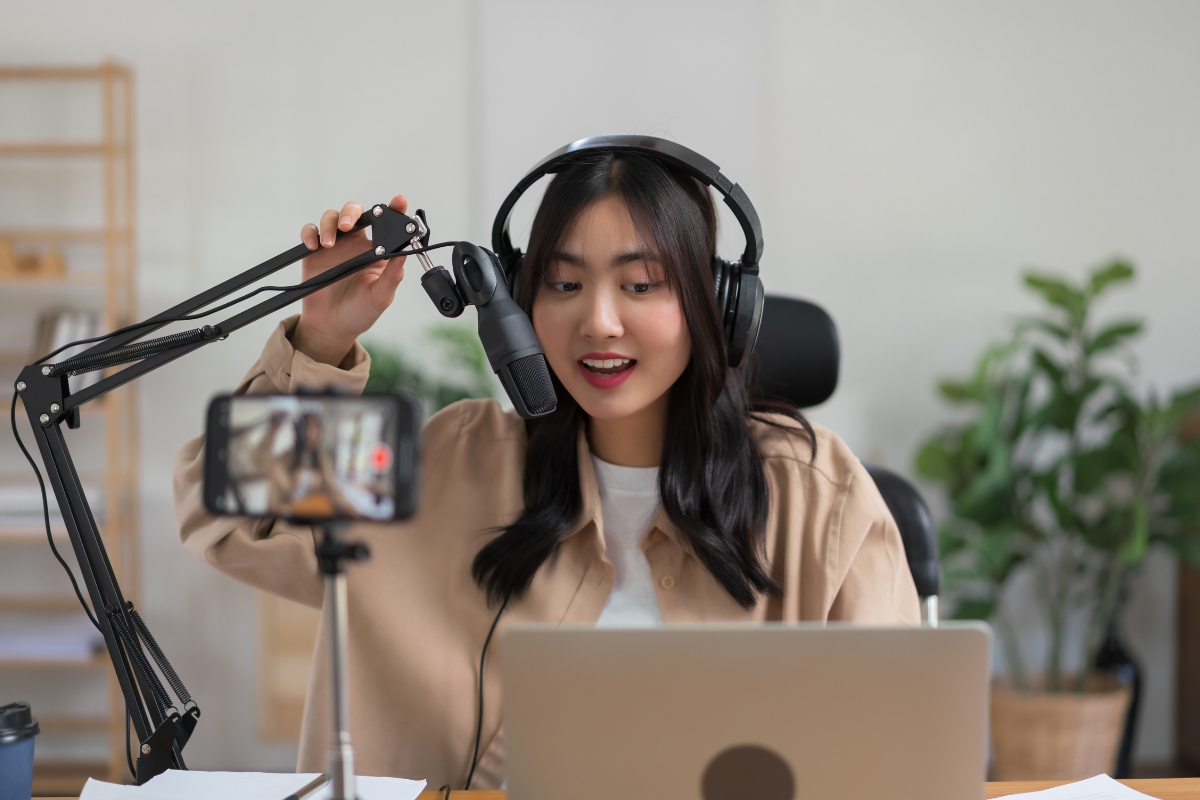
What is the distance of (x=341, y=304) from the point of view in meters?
1.12

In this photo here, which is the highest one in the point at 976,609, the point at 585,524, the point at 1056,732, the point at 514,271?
the point at 514,271

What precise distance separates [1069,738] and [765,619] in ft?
5.54

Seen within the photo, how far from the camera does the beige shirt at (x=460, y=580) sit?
3.82 ft

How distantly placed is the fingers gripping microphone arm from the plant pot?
2.10 meters

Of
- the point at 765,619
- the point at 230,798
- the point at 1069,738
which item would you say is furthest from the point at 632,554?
the point at 1069,738

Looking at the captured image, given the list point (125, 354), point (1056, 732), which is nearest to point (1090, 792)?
point (125, 354)

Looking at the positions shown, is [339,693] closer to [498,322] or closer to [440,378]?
[498,322]

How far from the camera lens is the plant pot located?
2475 millimetres

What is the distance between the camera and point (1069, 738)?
2.48 m

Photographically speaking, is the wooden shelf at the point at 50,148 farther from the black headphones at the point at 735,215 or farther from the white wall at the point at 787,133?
the black headphones at the point at 735,215

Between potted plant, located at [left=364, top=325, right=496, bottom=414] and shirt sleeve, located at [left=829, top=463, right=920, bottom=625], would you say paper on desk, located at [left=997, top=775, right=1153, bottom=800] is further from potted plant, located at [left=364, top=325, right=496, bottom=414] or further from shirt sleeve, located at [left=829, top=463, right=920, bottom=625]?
potted plant, located at [left=364, top=325, right=496, bottom=414]

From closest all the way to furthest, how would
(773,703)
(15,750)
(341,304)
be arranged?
(773,703) < (15,750) < (341,304)

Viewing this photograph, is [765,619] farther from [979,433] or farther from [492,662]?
[979,433]

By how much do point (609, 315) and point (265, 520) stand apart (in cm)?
48
